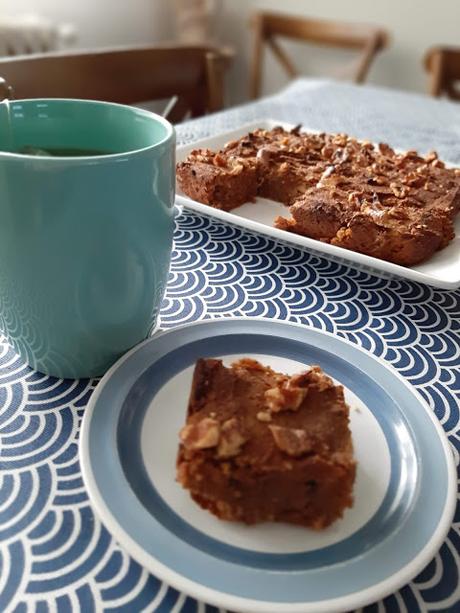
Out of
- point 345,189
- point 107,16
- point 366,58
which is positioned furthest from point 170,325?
point 107,16

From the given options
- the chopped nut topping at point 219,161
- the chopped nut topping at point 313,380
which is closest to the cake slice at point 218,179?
Answer: the chopped nut topping at point 219,161

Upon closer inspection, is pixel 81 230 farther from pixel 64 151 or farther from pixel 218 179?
pixel 218 179

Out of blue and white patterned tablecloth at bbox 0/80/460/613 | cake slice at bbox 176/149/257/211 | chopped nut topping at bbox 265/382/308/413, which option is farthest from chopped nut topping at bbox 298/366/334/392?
cake slice at bbox 176/149/257/211

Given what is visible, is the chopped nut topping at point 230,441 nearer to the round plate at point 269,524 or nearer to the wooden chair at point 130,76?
the round plate at point 269,524

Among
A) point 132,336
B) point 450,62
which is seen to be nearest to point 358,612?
point 132,336

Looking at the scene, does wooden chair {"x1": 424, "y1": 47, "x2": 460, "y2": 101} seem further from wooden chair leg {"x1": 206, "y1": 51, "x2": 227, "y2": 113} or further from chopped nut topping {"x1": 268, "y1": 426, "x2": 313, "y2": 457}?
chopped nut topping {"x1": 268, "y1": 426, "x2": 313, "y2": 457}

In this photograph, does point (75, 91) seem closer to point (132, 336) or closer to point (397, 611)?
point (132, 336)
